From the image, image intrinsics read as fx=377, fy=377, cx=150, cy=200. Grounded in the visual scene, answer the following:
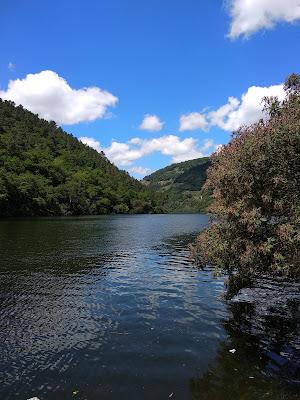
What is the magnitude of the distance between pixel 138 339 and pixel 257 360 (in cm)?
664

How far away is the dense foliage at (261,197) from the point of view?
1644 centimetres

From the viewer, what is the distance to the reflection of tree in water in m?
15.5

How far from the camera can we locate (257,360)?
1861 cm

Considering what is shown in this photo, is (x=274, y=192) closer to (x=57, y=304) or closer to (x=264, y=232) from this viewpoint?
(x=264, y=232)

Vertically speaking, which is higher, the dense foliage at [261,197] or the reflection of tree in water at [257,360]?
the dense foliage at [261,197]

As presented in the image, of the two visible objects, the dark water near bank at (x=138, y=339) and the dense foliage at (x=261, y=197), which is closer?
the dark water near bank at (x=138, y=339)

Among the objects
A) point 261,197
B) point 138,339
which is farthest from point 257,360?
point 261,197

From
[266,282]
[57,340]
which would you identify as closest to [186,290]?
[266,282]

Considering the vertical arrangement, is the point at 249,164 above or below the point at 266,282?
above

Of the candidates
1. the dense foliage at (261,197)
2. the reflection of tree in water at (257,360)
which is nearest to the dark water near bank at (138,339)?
the reflection of tree in water at (257,360)

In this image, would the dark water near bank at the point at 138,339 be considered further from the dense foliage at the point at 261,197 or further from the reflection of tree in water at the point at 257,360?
the dense foliage at the point at 261,197

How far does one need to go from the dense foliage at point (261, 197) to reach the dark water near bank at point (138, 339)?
15.8 feet

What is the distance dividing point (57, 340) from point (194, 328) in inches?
326

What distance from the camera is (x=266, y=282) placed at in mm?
35219
